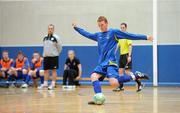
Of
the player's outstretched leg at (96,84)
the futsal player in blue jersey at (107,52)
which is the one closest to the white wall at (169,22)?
the futsal player in blue jersey at (107,52)

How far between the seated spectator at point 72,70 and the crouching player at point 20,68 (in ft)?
4.62

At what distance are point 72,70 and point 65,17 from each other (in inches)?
104

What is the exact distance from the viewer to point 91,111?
6828mm

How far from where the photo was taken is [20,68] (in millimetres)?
15344

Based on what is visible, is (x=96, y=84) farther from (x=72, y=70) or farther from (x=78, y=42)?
(x=78, y=42)

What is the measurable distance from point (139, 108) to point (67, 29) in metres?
9.72

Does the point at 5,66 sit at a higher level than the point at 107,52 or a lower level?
lower

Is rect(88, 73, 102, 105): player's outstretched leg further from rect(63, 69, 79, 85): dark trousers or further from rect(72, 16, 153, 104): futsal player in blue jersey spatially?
rect(63, 69, 79, 85): dark trousers

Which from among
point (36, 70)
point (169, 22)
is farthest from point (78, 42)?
point (169, 22)

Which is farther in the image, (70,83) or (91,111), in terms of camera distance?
(70,83)

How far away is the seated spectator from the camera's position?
1484 centimetres

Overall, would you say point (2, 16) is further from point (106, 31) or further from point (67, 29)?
point (106, 31)

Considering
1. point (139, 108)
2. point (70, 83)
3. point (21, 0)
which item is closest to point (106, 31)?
point (139, 108)

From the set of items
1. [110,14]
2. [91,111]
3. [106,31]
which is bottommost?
[91,111]
